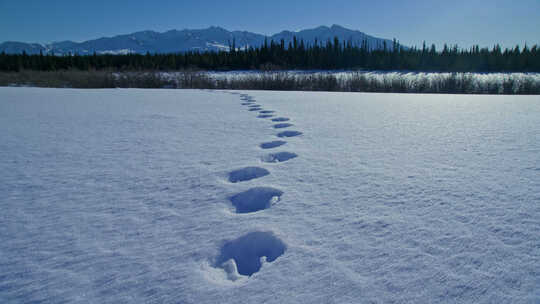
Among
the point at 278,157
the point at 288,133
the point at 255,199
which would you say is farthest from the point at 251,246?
the point at 288,133

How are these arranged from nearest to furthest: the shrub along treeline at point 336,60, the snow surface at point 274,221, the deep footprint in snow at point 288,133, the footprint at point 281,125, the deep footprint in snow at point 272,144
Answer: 1. the snow surface at point 274,221
2. the deep footprint in snow at point 272,144
3. the deep footprint in snow at point 288,133
4. the footprint at point 281,125
5. the shrub along treeline at point 336,60

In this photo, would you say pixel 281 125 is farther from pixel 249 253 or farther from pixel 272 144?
pixel 249 253

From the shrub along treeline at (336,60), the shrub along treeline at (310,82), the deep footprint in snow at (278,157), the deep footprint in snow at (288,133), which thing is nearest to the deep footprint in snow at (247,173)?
the deep footprint in snow at (278,157)

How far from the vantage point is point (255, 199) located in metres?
0.91

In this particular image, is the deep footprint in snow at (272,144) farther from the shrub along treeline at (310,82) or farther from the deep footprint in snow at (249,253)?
the shrub along treeline at (310,82)

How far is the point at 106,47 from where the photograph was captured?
19350 cm

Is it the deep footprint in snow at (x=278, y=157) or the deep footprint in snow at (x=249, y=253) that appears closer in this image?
the deep footprint in snow at (x=249, y=253)

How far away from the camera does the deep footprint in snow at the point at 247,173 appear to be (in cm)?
112

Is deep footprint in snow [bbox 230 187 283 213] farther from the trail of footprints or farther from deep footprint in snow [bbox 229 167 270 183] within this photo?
deep footprint in snow [bbox 229 167 270 183]

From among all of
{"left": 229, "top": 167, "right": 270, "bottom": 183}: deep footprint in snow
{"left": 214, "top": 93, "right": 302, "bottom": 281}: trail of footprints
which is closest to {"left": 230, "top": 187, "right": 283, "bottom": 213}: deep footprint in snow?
{"left": 214, "top": 93, "right": 302, "bottom": 281}: trail of footprints

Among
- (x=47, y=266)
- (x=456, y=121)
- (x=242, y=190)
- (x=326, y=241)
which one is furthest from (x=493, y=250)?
(x=456, y=121)

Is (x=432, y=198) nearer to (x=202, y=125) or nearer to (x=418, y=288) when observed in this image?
(x=418, y=288)

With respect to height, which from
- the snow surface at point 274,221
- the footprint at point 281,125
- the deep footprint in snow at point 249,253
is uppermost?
the footprint at point 281,125

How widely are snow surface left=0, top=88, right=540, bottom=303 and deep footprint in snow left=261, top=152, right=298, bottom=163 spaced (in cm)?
4
